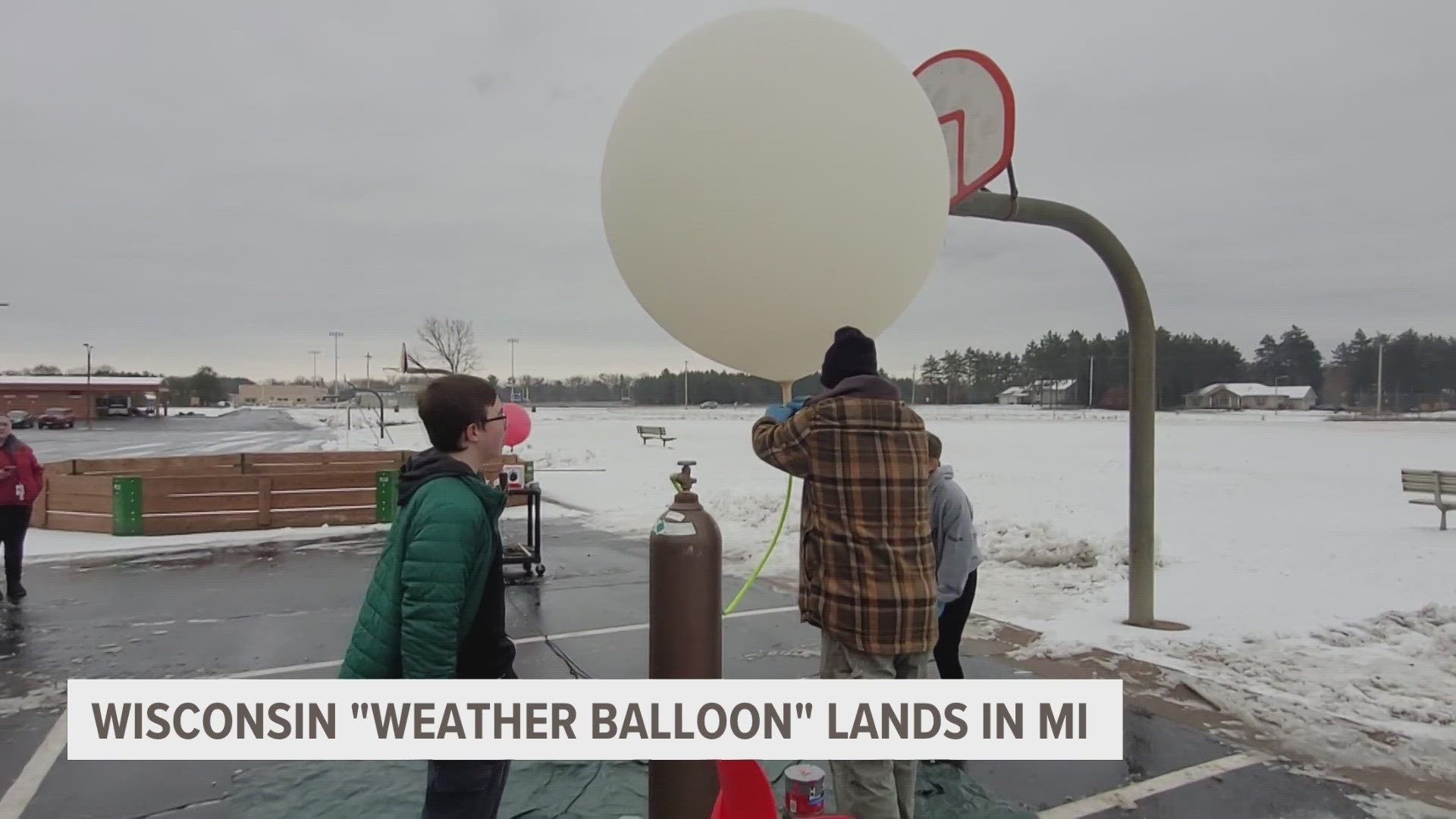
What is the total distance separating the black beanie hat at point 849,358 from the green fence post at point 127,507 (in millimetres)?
11974

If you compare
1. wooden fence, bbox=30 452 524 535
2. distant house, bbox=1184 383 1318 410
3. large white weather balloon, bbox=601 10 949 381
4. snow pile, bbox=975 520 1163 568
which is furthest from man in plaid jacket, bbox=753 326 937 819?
distant house, bbox=1184 383 1318 410

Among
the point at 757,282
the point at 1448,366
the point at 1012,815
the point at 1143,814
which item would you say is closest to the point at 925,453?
the point at 757,282

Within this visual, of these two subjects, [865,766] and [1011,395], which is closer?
[865,766]

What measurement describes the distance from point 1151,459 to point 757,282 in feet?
16.0

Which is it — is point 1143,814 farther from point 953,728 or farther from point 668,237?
point 668,237

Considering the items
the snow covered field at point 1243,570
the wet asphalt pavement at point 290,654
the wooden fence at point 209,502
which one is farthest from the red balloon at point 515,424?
the wooden fence at point 209,502

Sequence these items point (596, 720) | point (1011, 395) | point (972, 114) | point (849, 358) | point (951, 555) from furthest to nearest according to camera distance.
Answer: point (1011, 395) → point (972, 114) → point (951, 555) → point (596, 720) → point (849, 358)

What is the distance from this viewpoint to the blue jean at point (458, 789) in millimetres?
2387

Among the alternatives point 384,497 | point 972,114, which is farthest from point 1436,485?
point 384,497

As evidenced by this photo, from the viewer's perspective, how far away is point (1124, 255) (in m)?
6.00

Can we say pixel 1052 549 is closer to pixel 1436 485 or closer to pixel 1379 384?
pixel 1436 485

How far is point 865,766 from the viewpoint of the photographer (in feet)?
8.69

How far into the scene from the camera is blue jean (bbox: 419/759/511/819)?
7.83 feet

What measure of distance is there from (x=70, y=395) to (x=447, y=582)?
322 feet
